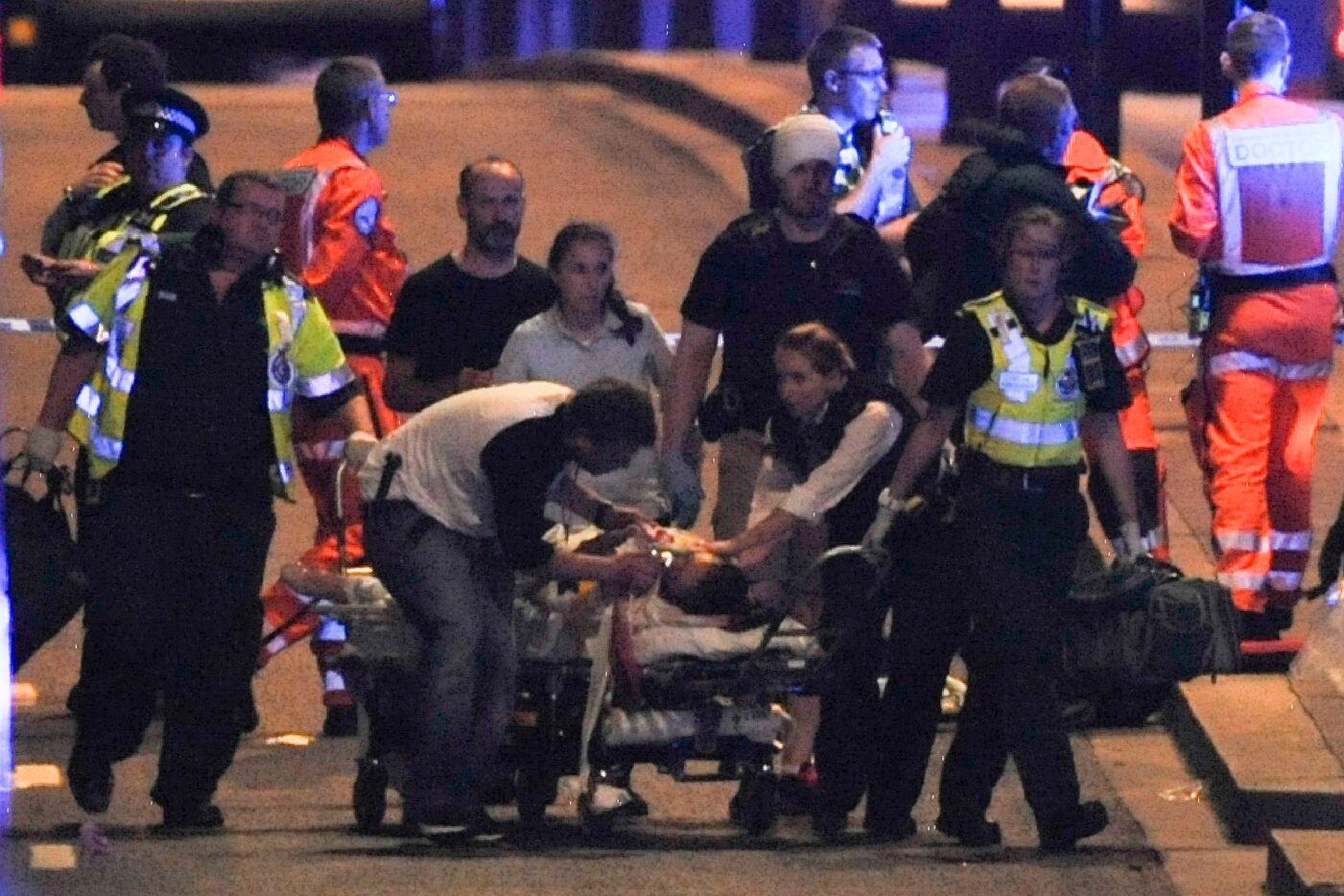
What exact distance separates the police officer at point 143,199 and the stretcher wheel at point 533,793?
5.75ft

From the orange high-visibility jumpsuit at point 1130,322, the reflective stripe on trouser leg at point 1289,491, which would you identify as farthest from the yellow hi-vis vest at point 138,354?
the reflective stripe on trouser leg at point 1289,491

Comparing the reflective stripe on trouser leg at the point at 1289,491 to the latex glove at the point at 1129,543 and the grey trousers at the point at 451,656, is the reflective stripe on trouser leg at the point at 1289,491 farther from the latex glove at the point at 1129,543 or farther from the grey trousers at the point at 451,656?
the grey trousers at the point at 451,656

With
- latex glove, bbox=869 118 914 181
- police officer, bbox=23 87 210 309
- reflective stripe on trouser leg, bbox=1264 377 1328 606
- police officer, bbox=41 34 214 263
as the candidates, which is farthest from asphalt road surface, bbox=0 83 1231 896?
latex glove, bbox=869 118 914 181

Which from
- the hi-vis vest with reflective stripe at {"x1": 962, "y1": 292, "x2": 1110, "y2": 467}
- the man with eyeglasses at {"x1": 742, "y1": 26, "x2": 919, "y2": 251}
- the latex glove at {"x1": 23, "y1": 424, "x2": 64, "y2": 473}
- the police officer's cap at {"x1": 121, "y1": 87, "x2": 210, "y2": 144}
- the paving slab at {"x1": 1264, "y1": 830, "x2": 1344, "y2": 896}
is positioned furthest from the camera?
the man with eyeglasses at {"x1": 742, "y1": 26, "x2": 919, "y2": 251}

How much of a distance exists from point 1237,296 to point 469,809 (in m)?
3.33

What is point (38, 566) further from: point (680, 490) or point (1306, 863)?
point (1306, 863)

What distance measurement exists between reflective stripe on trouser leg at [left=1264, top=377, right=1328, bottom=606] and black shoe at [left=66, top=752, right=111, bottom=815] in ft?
12.4

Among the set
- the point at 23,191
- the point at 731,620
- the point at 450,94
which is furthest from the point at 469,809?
the point at 450,94

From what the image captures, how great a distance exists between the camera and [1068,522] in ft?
26.2

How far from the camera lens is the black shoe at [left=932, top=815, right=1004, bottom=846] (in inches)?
317

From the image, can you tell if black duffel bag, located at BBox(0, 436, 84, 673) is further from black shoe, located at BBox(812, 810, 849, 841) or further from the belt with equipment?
the belt with equipment

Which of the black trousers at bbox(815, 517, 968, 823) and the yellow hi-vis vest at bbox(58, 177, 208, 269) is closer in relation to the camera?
→ the black trousers at bbox(815, 517, 968, 823)

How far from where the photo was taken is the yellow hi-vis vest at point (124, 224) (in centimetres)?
882

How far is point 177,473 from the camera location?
26.5 feet
